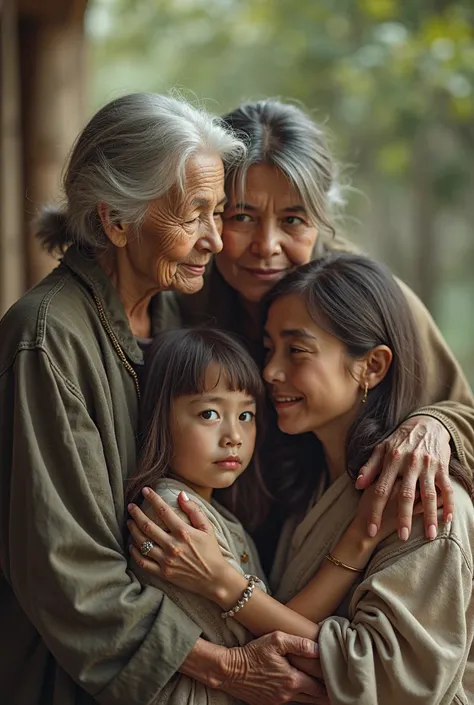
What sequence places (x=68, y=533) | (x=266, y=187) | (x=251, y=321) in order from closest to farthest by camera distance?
1. (x=68, y=533)
2. (x=266, y=187)
3. (x=251, y=321)

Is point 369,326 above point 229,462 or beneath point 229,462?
above

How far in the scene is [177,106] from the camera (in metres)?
2.33

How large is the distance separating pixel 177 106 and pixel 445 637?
1.49 metres

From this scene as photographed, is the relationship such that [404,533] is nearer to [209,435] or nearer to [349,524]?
[349,524]

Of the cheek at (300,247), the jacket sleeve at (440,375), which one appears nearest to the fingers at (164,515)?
the jacket sleeve at (440,375)

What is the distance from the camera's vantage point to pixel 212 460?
2.25 meters

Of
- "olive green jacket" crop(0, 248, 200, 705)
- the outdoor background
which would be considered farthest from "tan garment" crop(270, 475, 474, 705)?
the outdoor background

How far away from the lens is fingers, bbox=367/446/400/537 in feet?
7.04

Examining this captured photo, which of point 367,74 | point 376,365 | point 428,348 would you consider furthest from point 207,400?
point 367,74

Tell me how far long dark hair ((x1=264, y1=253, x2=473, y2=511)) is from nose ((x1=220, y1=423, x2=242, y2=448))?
1.03 feet

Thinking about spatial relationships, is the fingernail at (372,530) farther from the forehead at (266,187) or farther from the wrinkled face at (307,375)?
the forehead at (266,187)

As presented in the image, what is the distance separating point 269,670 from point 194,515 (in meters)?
0.40

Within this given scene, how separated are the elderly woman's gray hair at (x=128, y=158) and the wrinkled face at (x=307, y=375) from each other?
479 millimetres

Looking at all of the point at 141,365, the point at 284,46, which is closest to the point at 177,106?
the point at 141,365
